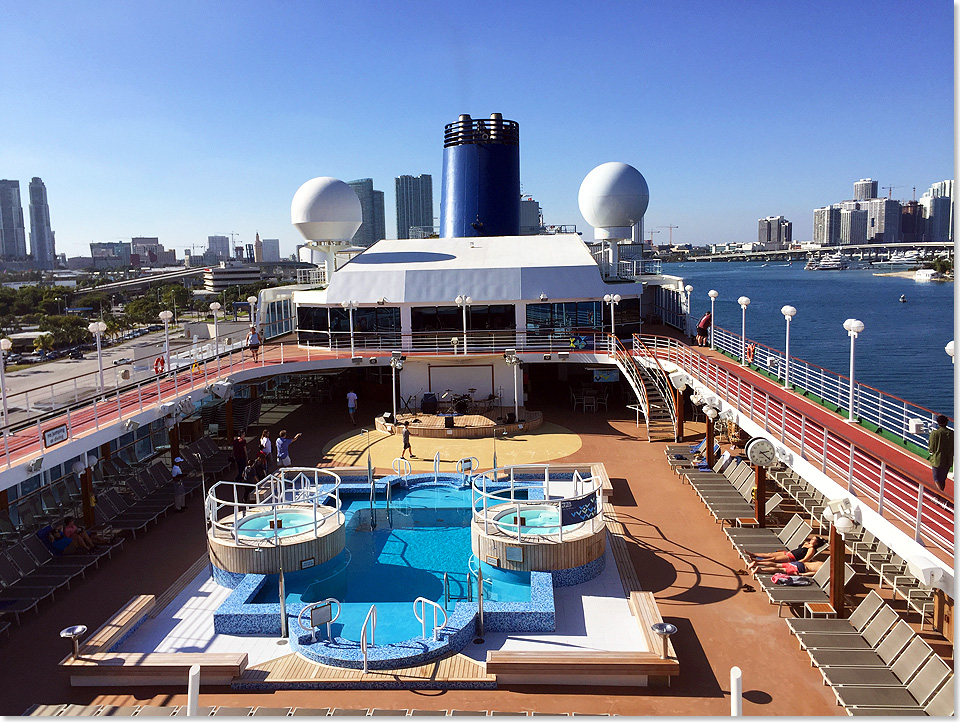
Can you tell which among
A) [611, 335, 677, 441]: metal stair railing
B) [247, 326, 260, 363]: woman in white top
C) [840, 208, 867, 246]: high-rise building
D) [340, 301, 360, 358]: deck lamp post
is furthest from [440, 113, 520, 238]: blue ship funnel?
[840, 208, 867, 246]: high-rise building

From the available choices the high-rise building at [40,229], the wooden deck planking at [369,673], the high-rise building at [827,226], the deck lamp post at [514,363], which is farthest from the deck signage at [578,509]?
the high-rise building at [40,229]

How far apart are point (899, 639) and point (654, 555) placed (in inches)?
166

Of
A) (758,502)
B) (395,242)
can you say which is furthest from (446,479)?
(395,242)

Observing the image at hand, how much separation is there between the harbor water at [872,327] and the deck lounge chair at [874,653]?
92.4 feet

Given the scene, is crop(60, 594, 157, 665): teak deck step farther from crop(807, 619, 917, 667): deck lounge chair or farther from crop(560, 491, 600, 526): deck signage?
crop(807, 619, 917, 667): deck lounge chair

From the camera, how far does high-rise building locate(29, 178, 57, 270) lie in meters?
61.0

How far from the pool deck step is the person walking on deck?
535cm

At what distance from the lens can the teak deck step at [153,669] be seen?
782 centimetres

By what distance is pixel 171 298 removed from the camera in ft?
253

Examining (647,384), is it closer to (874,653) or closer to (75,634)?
(874,653)

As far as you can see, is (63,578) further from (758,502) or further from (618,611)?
(758,502)

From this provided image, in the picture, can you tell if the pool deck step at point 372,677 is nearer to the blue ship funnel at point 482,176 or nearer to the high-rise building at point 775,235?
the blue ship funnel at point 482,176

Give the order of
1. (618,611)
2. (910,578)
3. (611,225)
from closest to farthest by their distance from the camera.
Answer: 1. (910,578)
2. (618,611)
3. (611,225)

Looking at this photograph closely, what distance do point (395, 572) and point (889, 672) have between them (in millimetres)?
6754
